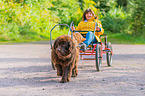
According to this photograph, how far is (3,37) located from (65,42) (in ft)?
58.6

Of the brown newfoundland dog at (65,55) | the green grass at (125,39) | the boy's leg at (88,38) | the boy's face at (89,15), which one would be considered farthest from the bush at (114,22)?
the brown newfoundland dog at (65,55)

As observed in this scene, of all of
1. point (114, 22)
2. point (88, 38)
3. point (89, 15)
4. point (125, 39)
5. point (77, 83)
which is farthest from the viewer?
point (114, 22)

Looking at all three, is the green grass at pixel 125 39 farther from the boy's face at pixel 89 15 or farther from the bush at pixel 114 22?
the boy's face at pixel 89 15

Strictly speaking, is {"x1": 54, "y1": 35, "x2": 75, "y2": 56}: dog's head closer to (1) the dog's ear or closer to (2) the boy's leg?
(1) the dog's ear

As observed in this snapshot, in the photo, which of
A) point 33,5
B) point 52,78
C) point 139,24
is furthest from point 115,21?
point 52,78

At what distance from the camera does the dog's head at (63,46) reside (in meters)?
6.44

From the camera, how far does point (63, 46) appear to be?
6484 millimetres

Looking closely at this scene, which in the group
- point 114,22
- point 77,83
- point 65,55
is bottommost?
point 77,83

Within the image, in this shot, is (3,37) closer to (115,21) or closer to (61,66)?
(115,21)

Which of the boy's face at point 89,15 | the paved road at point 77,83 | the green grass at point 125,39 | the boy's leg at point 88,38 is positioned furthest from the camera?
the green grass at point 125,39

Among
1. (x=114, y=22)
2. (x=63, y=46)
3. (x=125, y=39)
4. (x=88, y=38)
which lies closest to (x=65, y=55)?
(x=63, y=46)

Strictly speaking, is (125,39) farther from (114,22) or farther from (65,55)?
(65,55)

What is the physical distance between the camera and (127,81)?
6637mm

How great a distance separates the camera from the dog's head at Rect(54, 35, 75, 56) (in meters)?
6.44
